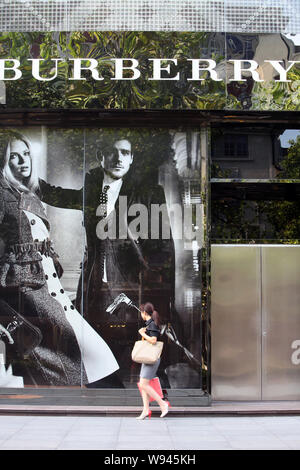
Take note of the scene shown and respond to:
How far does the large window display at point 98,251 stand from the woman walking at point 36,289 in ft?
0.06

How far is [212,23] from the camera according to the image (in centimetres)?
1005

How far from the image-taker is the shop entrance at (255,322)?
33.1 ft

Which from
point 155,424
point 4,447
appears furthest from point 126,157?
point 4,447

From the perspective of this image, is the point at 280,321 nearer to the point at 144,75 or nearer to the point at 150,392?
the point at 150,392

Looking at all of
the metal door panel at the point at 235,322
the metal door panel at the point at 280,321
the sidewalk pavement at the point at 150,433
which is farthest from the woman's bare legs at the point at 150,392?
the metal door panel at the point at 280,321

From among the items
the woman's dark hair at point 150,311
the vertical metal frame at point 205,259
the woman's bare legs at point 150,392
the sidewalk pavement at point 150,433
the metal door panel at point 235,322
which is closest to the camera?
the sidewalk pavement at point 150,433

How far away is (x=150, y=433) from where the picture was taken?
7812 mm

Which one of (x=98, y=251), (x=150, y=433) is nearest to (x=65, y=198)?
(x=98, y=251)

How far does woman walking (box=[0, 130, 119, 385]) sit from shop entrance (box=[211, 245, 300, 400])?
6.50 ft

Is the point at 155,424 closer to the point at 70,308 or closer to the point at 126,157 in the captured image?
the point at 70,308

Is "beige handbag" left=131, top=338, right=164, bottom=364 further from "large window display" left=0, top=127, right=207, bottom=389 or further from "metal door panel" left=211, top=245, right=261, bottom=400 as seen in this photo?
"metal door panel" left=211, top=245, right=261, bottom=400

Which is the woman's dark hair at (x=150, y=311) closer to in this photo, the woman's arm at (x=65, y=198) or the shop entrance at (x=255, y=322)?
the shop entrance at (x=255, y=322)

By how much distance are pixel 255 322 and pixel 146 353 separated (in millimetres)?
2447

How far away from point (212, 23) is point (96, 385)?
6.55m
